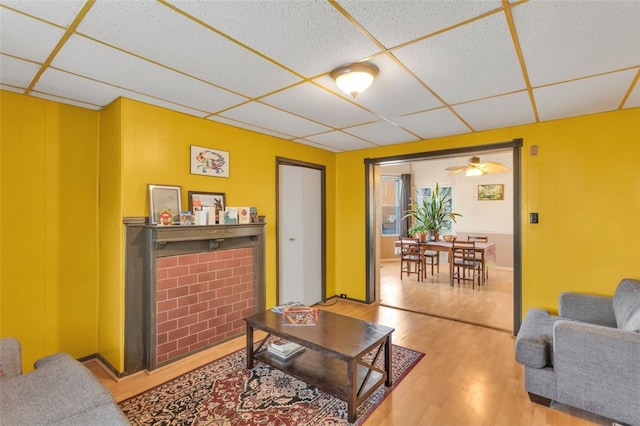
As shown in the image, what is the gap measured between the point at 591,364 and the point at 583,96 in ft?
6.78

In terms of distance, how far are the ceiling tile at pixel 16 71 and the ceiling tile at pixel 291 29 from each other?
137 centimetres

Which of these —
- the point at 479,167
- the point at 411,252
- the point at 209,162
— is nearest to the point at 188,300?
the point at 209,162

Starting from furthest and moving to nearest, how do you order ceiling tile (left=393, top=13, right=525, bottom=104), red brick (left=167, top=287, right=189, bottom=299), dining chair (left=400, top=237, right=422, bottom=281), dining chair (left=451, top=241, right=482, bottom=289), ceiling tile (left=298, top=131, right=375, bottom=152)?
dining chair (left=400, top=237, right=422, bottom=281) < dining chair (left=451, top=241, right=482, bottom=289) < ceiling tile (left=298, top=131, right=375, bottom=152) < red brick (left=167, top=287, right=189, bottom=299) < ceiling tile (left=393, top=13, right=525, bottom=104)

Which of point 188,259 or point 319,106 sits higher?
point 319,106

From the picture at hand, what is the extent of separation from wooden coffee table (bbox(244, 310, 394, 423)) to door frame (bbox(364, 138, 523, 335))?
1.89 metres

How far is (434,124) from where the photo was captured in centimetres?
328

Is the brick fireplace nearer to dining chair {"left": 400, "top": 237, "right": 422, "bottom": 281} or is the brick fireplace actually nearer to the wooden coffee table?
the wooden coffee table

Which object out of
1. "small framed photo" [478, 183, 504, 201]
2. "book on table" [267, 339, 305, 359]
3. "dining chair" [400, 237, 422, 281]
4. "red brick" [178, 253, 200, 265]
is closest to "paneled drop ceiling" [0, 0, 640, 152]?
"red brick" [178, 253, 200, 265]

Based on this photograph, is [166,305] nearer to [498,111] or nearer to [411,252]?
[498,111]

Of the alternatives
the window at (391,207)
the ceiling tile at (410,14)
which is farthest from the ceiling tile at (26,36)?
the window at (391,207)

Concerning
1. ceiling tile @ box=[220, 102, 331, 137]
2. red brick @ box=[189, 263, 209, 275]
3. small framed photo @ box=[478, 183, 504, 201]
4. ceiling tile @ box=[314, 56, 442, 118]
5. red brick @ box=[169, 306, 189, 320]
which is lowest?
red brick @ box=[169, 306, 189, 320]

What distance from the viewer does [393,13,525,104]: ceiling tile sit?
1.60 m

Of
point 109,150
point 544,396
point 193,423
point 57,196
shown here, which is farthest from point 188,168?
point 544,396

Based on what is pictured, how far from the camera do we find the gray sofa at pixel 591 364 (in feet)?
5.98
